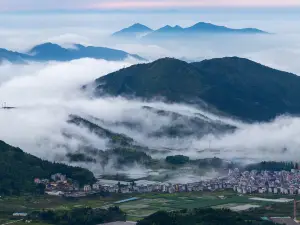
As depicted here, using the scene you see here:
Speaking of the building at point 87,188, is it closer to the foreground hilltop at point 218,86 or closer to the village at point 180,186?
the village at point 180,186

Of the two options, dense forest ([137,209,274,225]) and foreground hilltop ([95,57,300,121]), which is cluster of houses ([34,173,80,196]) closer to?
dense forest ([137,209,274,225])

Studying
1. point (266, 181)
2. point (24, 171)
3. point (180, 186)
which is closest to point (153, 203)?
→ point (180, 186)

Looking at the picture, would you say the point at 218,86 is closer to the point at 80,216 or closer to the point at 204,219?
the point at 80,216

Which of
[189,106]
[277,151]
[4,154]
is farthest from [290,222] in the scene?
[189,106]

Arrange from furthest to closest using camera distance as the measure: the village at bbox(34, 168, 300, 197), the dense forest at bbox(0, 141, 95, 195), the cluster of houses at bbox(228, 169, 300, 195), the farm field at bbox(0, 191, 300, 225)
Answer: the cluster of houses at bbox(228, 169, 300, 195) → the village at bbox(34, 168, 300, 197) → the dense forest at bbox(0, 141, 95, 195) → the farm field at bbox(0, 191, 300, 225)

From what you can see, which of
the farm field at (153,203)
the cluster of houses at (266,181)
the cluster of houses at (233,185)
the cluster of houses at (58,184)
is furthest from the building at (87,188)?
the cluster of houses at (266,181)

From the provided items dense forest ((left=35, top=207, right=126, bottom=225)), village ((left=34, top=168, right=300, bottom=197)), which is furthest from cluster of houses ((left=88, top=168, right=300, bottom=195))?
dense forest ((left=35, top=207, right=126, bottom=225))
